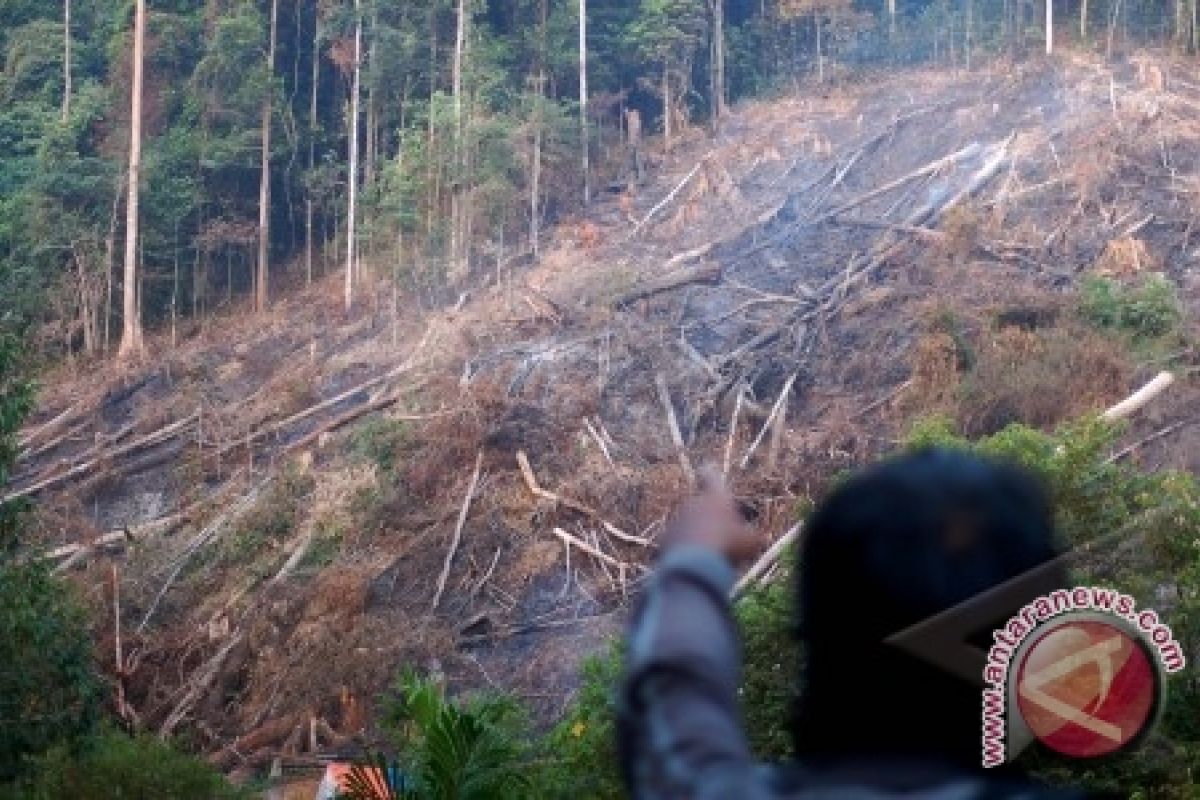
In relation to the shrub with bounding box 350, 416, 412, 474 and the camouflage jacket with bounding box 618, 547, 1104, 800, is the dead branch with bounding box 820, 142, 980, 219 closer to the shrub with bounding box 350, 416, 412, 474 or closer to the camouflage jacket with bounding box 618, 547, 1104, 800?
the shrub with bounding box 350, 416, 412, 474

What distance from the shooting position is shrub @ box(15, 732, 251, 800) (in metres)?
4.93

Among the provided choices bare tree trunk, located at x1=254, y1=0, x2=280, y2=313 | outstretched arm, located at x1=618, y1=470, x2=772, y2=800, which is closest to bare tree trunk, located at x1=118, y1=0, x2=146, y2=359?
bare tree trunk, located at x1=254, y1=0, x2=280, y2=313

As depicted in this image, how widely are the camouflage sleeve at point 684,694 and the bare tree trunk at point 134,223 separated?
13.0m

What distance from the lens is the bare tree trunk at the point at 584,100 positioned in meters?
14.3

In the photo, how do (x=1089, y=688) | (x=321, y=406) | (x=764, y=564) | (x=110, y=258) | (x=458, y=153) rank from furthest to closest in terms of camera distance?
1. (x=110, y=258)
2. (x=458, y=153)
3. (x=321, y=406)
4. (x=764, y=564)
5. (x=1089, y=688)

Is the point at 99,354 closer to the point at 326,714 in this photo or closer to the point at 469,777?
the point at 326,714

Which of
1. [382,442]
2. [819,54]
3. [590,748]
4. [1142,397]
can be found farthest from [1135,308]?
[819,54]

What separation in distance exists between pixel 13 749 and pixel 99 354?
7.72 metres

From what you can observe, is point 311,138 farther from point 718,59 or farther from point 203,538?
point 203,538

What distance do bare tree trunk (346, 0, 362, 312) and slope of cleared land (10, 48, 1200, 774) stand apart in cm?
39

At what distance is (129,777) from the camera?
16.3 ft

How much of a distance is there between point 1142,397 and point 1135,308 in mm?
1449

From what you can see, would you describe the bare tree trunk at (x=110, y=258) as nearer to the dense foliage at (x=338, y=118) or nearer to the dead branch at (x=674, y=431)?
the dense foliage at (x=338, y=118)

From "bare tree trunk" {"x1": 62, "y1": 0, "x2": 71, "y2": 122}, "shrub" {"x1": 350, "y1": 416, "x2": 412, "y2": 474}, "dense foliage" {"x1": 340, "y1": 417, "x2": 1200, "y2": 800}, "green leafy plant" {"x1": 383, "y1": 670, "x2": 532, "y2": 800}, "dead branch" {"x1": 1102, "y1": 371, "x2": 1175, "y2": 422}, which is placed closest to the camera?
"dense foliage" {"x1": 340, "y1": 417, "x2": 1200, "y2": 800}
